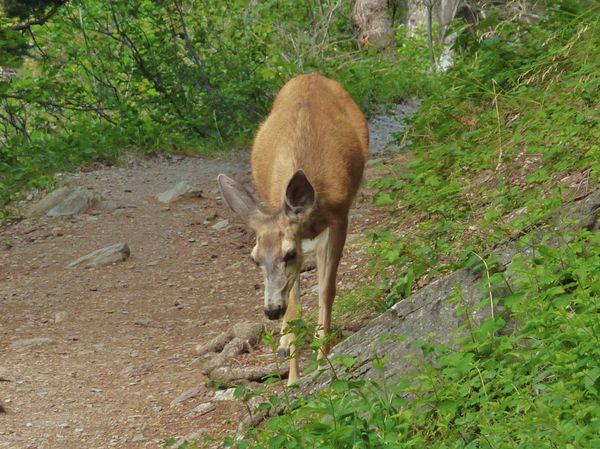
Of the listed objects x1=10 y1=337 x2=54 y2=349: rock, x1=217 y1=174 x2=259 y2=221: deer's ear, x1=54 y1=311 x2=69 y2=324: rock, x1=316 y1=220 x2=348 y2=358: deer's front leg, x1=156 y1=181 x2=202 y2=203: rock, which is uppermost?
x1=217 y1=174 x2=259 y2=221: deer's ear

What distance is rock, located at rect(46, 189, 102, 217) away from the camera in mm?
12008

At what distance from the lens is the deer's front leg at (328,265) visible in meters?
7.13

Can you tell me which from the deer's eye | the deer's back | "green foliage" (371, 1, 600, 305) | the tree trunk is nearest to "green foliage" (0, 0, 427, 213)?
the tree trunk

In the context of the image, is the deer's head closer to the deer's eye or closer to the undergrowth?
the deer's eye

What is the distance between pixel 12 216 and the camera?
12.1 meters

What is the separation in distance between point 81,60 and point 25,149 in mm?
2926

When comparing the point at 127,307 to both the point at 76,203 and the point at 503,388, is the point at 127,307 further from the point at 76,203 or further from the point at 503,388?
the point at 503,388

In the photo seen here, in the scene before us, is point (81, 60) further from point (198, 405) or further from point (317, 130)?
point (198, 405)

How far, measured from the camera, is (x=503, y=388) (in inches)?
165

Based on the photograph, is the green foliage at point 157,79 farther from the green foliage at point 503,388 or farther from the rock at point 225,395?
the green foliage at point 503,388

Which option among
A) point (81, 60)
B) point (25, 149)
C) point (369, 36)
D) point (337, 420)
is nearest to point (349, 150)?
point (337, 420)

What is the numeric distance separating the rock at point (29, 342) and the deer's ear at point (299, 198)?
110 inches

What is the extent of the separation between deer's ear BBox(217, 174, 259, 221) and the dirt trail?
46.0 inches

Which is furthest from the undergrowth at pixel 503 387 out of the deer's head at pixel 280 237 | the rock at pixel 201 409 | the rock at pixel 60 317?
the rock at pixel 60 317
